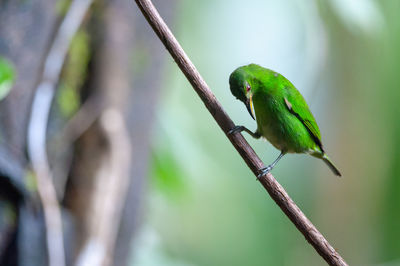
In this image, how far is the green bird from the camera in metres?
2.08

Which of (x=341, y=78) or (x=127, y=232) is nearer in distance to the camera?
(x=127, y=232)

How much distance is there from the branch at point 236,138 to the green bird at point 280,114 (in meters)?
0.79

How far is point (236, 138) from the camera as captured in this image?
1160 mm

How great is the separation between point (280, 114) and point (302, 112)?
6.6 inches

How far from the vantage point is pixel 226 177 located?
4910mm

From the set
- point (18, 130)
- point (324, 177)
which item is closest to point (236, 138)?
point (18, 130)

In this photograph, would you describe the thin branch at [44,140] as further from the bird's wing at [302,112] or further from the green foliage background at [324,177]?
the green foliage background at [324,177]

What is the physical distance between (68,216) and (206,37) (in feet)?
6.67

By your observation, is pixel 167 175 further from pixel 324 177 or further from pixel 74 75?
pixel 324 177

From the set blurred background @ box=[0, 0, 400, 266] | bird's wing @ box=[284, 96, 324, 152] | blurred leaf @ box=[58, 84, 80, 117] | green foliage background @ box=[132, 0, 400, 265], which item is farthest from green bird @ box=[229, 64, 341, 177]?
green foliage background @ box=[132, 0, 400, 265]

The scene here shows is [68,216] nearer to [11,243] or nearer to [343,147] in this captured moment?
[11,243]

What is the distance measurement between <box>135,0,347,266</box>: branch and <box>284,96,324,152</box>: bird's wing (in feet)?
3.58

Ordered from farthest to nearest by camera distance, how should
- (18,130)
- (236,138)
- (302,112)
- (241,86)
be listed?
(302,112) < (18,130) < (241,86) < (236,138)

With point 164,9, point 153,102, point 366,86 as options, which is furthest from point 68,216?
point 366,86
